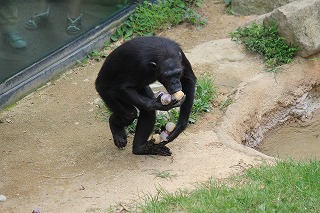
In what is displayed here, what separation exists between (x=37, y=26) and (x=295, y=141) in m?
3.83

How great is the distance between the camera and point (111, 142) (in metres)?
7.68

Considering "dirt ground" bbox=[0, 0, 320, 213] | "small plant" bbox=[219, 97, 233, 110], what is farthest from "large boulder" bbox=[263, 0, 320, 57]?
"small plant" bbox=[219, 97, 233, 110]

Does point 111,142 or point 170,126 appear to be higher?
point 170,126

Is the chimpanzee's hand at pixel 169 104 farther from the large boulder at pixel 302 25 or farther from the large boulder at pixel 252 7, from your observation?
the large boulder at pixel 252 7

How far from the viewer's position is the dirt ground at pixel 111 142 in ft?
21.3

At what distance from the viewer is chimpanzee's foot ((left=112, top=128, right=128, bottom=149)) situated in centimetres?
727

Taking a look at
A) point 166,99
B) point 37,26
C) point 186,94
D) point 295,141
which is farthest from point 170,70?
point 37,26

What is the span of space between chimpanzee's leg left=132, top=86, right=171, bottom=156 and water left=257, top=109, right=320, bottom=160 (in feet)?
5.60

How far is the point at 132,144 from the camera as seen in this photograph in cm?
746

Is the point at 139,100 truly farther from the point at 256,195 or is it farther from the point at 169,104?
the point at 256,195

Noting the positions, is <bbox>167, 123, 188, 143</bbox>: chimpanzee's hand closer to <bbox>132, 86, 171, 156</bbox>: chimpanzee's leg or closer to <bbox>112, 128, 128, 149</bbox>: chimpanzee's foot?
<bbox>132, 86, 171, 156</bbox>: chimpanzee's leg

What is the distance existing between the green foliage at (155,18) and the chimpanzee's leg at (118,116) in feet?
10.6

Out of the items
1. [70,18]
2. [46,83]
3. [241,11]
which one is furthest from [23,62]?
[241,11]

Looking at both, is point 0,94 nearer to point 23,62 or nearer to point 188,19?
point 23,62
